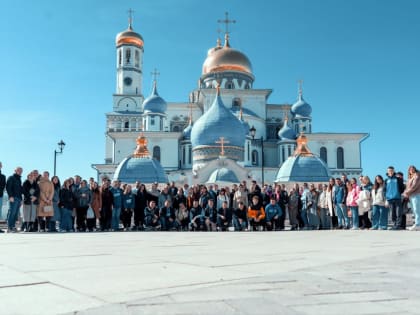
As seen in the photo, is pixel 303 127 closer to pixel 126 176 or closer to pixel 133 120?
pixel 133 120

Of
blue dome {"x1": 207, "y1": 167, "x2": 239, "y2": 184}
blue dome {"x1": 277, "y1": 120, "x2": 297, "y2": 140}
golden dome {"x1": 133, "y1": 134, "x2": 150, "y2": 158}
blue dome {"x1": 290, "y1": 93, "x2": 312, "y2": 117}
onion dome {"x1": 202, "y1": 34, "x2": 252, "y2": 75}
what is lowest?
blue dome {"x1": 207, "y1": 167, "x2": 239, "y2": 184}

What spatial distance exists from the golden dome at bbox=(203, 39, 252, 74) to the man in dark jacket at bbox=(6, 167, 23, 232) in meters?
35.6

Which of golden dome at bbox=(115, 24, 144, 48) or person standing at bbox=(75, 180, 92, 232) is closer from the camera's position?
person standing at bbox=(75, 180, 92, 232)

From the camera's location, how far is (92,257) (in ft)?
17.4

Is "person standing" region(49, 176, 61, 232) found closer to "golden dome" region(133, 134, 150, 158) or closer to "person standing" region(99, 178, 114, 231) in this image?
"person standing" region(99, 178, 114, 231)

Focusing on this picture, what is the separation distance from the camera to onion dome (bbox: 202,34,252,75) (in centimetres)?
4538

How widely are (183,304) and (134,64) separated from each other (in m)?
48.9

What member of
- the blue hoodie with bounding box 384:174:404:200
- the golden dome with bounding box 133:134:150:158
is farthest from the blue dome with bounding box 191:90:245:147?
the blue hoodie with bounding box 384:174:404:200

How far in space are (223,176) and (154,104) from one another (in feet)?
67.7

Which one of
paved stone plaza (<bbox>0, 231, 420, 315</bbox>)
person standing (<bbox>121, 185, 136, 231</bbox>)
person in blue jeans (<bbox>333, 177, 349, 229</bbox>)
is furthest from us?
person standing (<bbox>121, 185, 136, 231</bbox>)

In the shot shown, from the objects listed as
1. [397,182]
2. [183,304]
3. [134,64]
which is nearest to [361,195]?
[397,182]

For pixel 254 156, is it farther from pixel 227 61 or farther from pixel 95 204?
pixel 95 204

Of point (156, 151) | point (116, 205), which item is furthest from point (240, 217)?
point (156, 151)

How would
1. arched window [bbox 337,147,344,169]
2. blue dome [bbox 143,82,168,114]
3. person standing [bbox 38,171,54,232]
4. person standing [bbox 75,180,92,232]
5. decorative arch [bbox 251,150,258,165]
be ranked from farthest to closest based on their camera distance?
blue dome [bbox 143,82,168,114], arched window [bbox 337,147,344,169], decorative arch [bbox 251,150,258,165], person standing [bbox 75,180,92,232], person standing [bbox 38,171,54,232]
